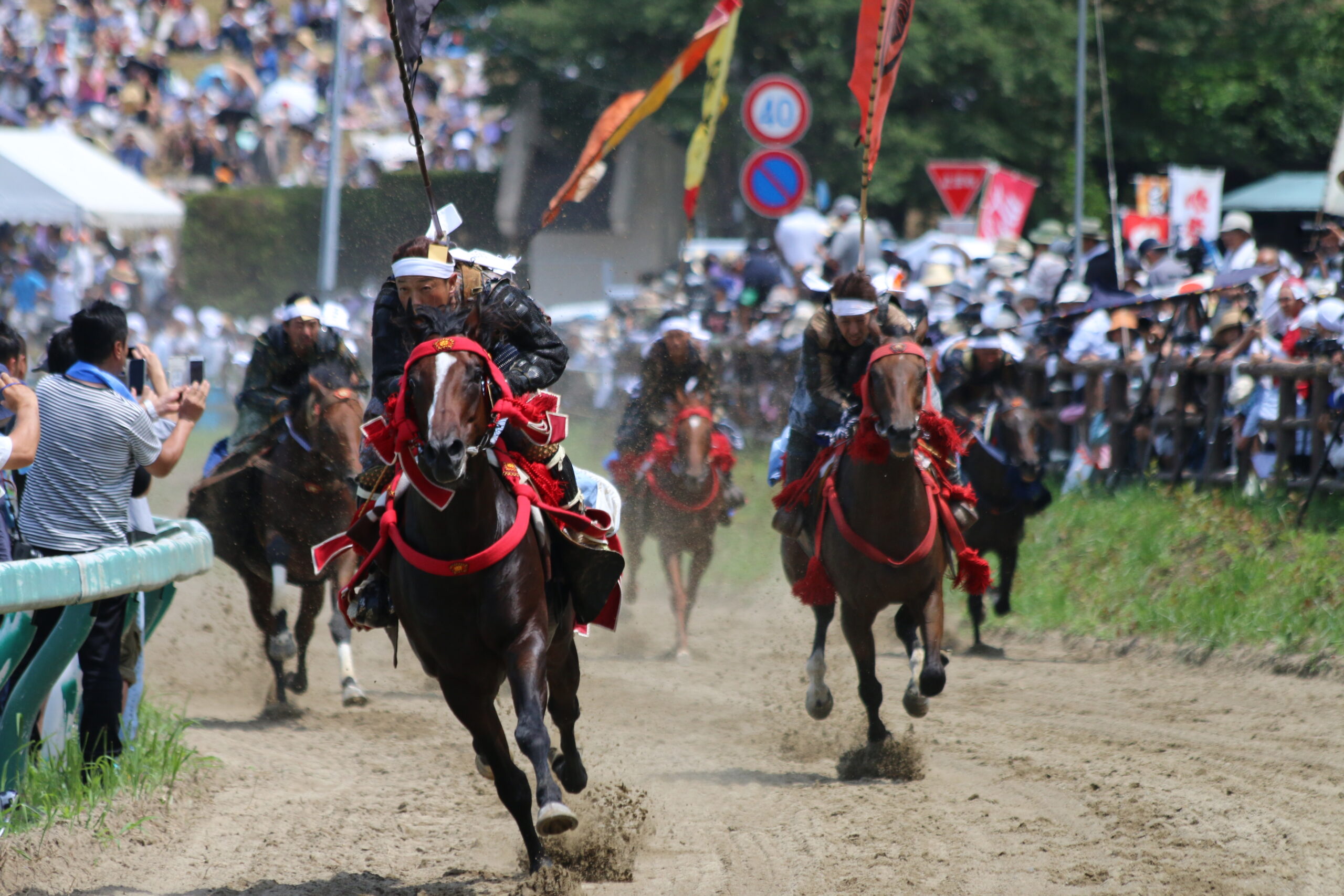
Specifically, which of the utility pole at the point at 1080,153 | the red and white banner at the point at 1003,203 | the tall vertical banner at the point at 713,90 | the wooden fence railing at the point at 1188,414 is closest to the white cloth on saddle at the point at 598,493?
the wooden fence railing at the point at 1188,414

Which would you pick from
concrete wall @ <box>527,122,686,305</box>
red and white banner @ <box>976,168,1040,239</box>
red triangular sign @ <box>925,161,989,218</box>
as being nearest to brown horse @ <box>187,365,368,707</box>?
red triangular sign @ <box>925,161,989,218</box>

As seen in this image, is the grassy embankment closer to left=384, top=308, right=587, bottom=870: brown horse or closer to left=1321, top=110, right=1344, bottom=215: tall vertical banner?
left=1321, top=110, right=1344, bottom=215: tall vertical banner

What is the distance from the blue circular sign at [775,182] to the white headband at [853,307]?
7445 mm

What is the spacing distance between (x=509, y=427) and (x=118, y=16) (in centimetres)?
3758

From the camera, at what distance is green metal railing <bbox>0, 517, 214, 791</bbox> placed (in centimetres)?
599

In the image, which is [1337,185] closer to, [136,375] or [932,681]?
[932,681]

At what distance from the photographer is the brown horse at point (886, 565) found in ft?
25.5

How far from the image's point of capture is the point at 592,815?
7.05 meters

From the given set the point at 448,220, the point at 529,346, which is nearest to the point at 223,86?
the point at 448,220

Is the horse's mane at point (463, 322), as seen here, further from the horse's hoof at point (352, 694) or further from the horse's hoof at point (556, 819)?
the horse's hoof at point (352, 694)

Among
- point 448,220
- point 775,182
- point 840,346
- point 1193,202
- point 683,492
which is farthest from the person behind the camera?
point 1193,202

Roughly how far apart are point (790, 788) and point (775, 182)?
937 centimetres

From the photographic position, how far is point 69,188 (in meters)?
23.5

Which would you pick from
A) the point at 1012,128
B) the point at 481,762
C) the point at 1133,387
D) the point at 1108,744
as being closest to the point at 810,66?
the point at 1012,128
